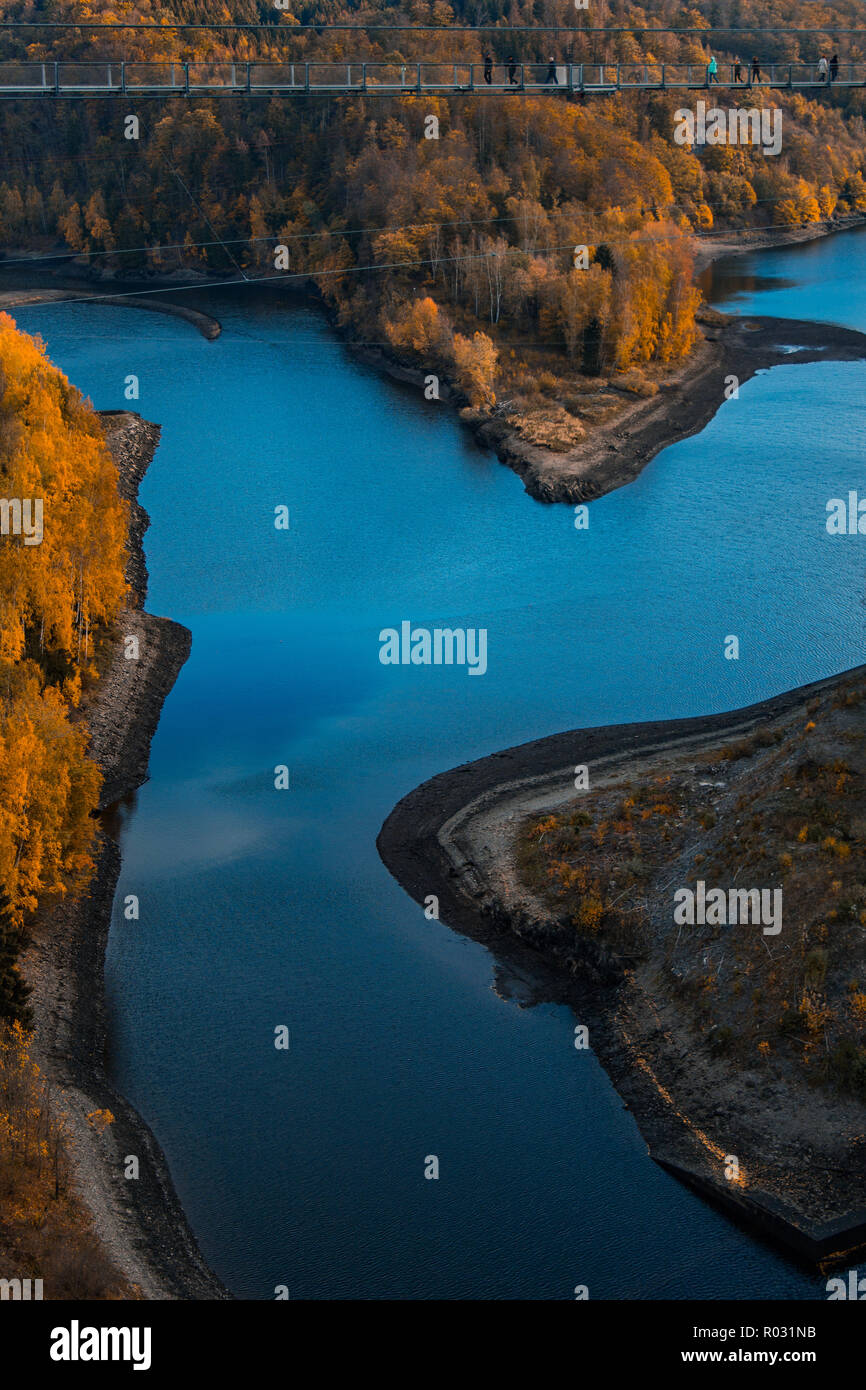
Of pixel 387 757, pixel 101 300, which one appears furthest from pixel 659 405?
pixel 101 300

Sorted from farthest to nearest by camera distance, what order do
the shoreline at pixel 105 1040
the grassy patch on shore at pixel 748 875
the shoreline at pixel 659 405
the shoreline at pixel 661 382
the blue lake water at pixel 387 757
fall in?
the shoreline at pixel 661 382 < the shoreline at pixel 659 405 < the grassy patch on shore at pixel 748 875 < the blue lake water at pixel 387 757 < the shoreline at pixel 105 1040

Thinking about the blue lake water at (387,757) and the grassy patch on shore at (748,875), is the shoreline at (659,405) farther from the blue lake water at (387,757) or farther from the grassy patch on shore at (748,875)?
the grassy patch on shore at (748,875)

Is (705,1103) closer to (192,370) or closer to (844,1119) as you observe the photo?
(844,1119)

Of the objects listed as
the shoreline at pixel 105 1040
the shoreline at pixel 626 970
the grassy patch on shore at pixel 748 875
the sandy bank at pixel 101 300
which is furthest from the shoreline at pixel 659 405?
the grassy patch on shore at pixel 748 875

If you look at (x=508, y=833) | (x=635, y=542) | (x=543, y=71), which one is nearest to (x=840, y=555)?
(x=635, y=542)

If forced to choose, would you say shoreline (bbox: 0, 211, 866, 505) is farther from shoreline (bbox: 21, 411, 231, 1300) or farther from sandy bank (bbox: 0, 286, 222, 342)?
shoreline (bbox: 21, 411, 231, 1300)

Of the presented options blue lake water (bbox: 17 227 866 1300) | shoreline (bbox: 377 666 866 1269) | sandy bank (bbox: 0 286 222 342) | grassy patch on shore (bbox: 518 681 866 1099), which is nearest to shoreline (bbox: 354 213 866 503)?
blue lake water (bbox: 17 227 866 1300)

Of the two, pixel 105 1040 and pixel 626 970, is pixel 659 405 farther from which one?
pixel 105 1040
